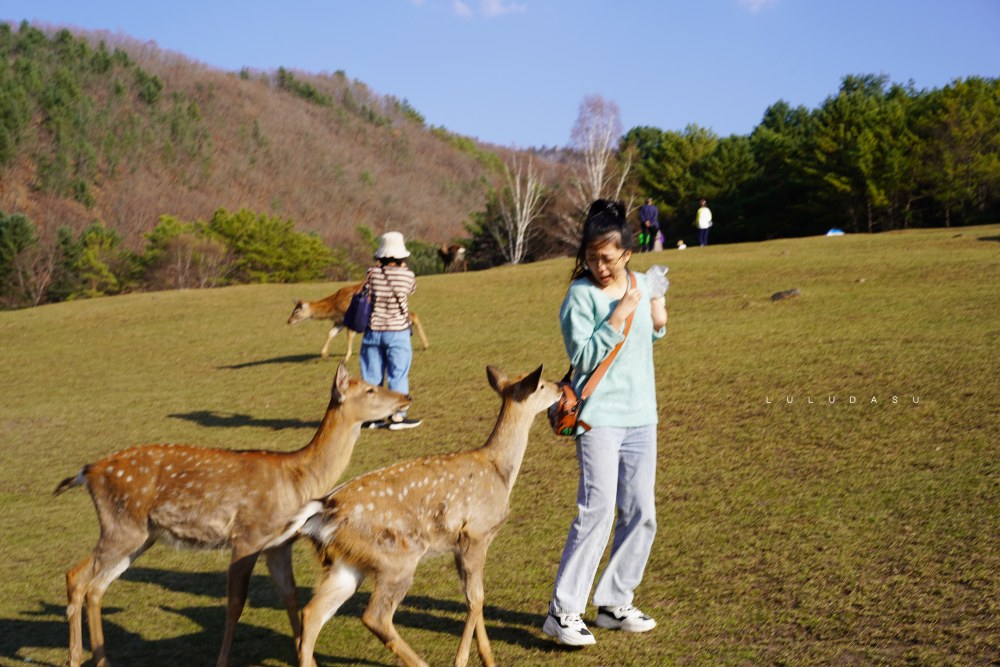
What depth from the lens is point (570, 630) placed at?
5.11m

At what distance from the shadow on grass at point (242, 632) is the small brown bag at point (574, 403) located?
1.19 m

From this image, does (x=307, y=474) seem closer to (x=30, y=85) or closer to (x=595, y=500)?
(x=595, y=500)

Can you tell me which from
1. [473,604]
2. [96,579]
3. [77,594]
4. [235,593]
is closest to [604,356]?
[473,604]

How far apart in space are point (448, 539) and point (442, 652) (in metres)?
0.66

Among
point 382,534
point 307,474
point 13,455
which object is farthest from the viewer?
point 13,455

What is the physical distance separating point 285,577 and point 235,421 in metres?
7.52

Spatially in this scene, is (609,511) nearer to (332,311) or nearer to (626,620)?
(626,620)

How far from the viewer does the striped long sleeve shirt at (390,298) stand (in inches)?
429

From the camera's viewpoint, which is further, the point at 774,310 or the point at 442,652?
the point at 774,310

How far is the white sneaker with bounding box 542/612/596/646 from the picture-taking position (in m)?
5.11

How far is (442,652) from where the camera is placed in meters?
5.48

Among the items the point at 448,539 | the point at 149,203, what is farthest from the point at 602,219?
the point at 149,203

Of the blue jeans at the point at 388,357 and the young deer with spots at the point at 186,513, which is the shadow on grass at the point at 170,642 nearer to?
the young deer with spots at the point at 186,513

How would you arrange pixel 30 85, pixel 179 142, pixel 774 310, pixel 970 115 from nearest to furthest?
Answer: pixel 774 310 → pixel 970 115 → pixel 30 85 → pixel 179 142
